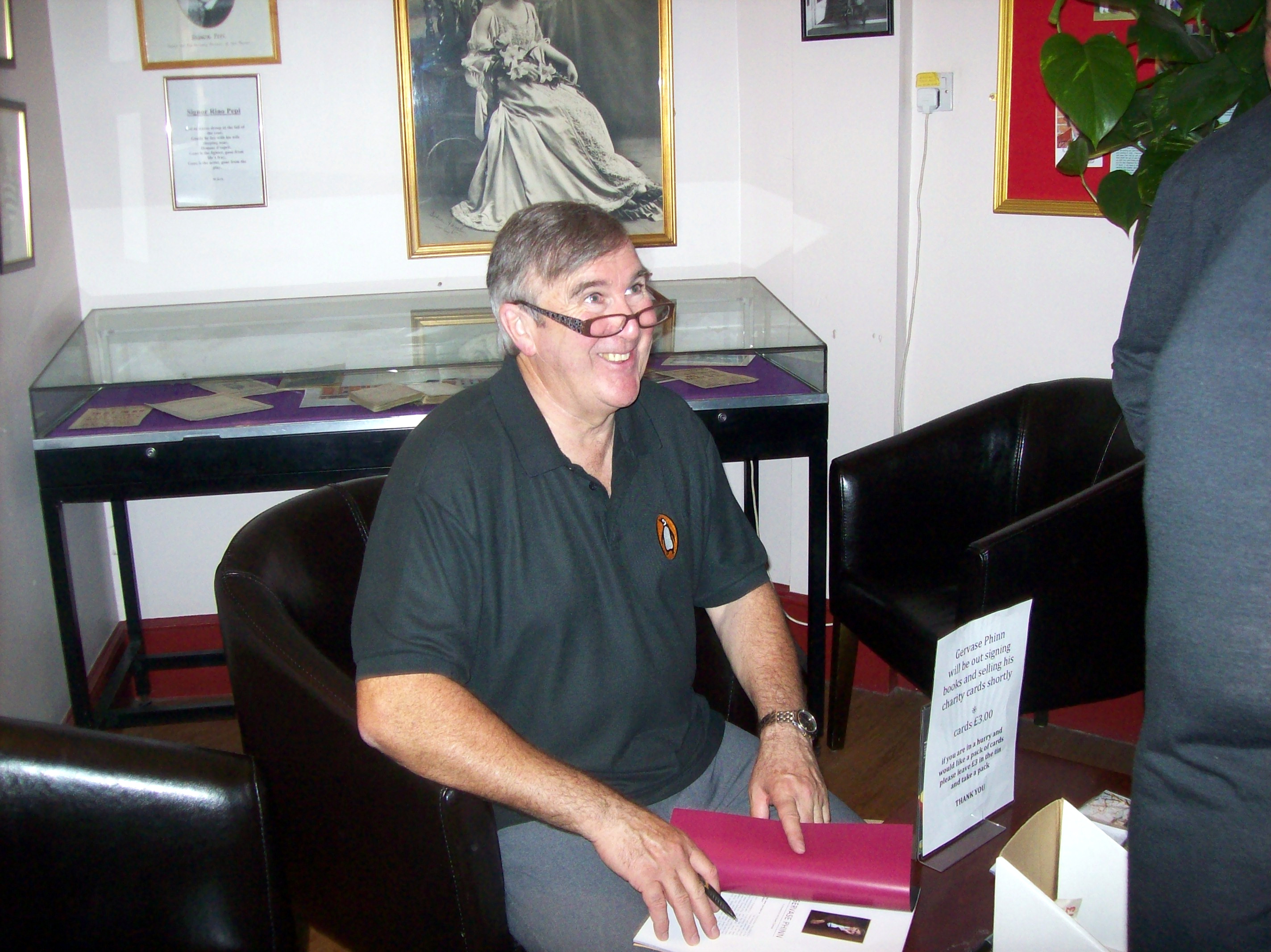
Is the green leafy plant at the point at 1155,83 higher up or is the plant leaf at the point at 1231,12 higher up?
the plant leaf at the point at 1231,12

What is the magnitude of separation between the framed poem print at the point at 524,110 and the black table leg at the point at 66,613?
115 cm

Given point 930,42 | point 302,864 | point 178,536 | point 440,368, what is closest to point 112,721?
point 178,536

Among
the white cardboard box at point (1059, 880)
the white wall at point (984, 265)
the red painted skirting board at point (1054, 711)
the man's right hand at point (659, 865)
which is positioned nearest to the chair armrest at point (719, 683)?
the man's right hand at point (659, 865)

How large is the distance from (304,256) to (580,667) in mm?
1918

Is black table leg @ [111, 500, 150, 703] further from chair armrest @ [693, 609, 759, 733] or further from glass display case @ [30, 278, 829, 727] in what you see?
chair armrest @ [693, 609, 759, 733]

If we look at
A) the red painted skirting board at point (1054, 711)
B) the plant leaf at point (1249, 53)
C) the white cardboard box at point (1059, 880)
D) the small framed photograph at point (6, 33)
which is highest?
the small framed photograph at point (6, 33)

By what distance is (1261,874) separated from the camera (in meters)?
0.64

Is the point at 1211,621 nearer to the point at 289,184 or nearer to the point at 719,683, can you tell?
the point at 719,683

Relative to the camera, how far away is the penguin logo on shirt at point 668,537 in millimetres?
1562

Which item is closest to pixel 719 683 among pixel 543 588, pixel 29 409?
pixel 543 588

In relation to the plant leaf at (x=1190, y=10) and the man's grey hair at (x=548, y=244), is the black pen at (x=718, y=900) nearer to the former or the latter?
the man's grey hair at (x=548, y=244)

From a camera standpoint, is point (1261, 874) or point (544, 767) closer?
point (1261, 874)

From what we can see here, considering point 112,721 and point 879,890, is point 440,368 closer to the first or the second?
point 112,721

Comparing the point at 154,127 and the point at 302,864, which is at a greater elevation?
the point at 154,127
